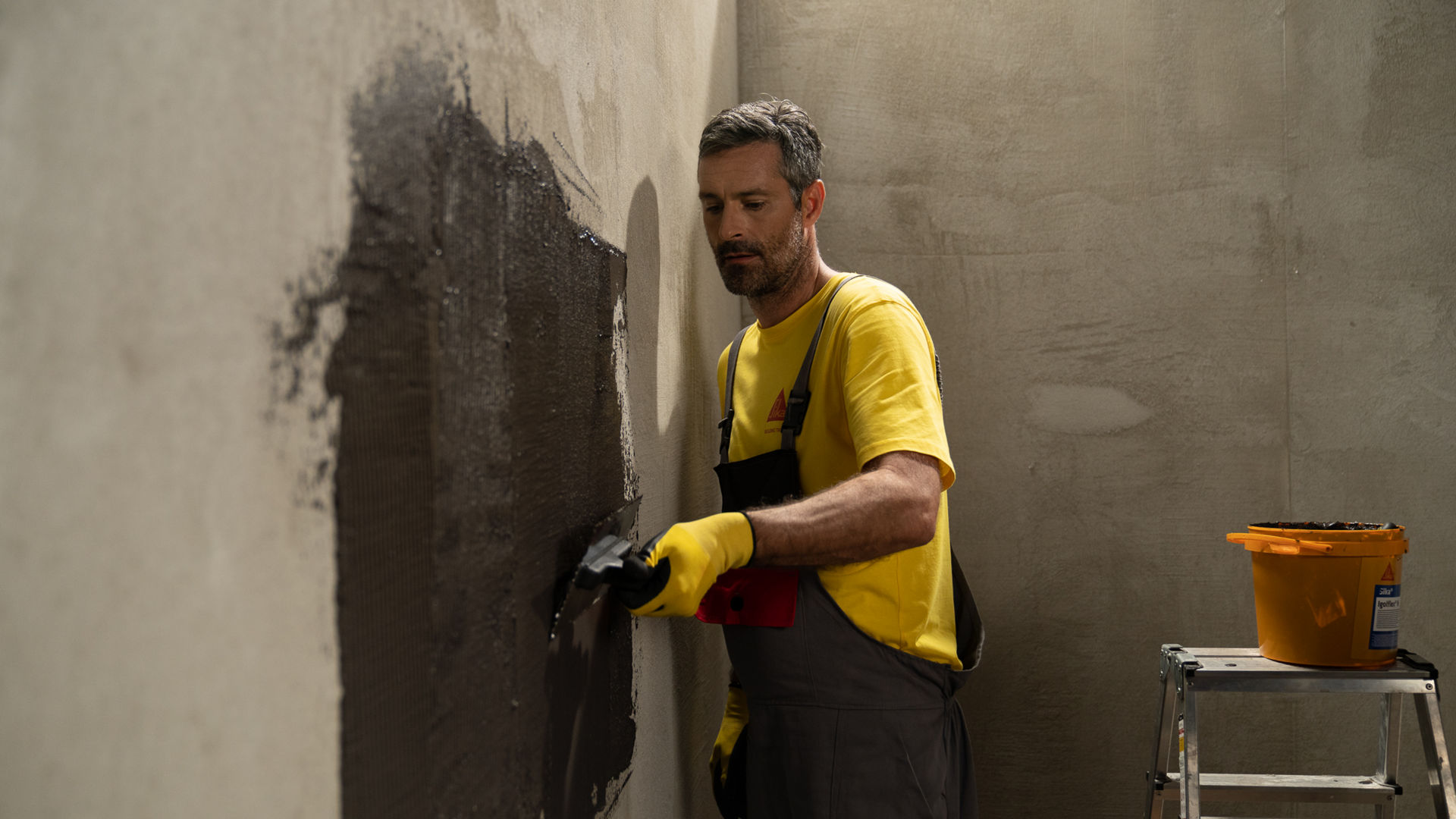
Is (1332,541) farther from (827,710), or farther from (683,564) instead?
(683,564)

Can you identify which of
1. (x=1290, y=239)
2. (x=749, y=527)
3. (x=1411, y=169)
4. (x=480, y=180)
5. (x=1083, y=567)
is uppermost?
(x=1411, y=169)

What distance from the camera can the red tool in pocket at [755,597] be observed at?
4.47 ft

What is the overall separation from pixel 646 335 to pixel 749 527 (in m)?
0.39

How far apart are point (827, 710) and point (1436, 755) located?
54.5 inches

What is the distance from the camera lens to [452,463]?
0.59m

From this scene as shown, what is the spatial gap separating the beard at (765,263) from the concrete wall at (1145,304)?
1065 mm

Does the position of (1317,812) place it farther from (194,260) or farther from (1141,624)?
(194,260)

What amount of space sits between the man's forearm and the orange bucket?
1033 mm

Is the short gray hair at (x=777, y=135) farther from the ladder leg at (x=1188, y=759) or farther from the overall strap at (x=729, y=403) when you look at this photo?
the ladder leg at (x=1188, y=759)

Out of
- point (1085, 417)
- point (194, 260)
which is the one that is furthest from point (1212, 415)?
point (194, 260)

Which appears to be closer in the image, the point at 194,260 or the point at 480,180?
the point at 194,260

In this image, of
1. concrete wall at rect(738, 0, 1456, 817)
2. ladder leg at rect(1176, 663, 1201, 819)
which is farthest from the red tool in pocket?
concrete wall at rect(738, 0, 1456, 817)

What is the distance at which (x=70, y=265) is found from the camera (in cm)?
36

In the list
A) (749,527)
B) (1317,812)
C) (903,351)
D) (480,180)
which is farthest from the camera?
(1317,812)
